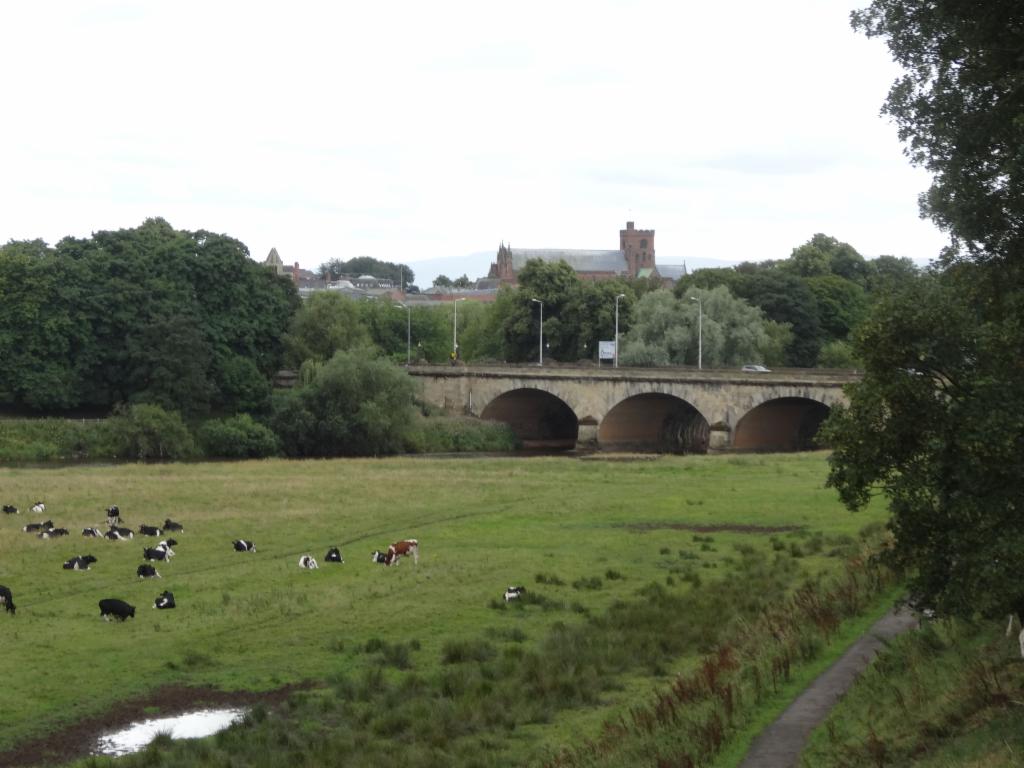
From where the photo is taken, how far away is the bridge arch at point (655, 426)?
93.2m

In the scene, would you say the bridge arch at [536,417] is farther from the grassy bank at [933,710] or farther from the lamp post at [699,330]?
the grassy bank at [933,710]

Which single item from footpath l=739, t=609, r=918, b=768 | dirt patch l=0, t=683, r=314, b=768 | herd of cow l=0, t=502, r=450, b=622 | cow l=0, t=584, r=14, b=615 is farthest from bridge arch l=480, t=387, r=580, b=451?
dirt patch l=0, t=683, r=314, b=768

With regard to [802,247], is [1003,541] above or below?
below

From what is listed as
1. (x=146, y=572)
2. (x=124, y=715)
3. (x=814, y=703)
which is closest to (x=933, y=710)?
(x=814, y=703)

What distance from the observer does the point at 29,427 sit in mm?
82250

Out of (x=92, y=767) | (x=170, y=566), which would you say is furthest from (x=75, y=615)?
(x=92, y=767)

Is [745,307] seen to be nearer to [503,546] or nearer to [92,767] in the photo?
[503,546]

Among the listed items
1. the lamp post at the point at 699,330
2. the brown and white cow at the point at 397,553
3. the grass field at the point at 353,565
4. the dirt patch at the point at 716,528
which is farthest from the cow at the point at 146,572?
the lamp post at the point at 699,330

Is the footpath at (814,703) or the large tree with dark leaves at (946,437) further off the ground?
the large tree with dark leaves at (946,437)

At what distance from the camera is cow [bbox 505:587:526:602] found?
108 ft

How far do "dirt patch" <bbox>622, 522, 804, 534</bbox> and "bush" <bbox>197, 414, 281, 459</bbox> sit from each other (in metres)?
38.4

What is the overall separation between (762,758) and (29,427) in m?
70.5

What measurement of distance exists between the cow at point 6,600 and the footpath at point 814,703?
17196 mm

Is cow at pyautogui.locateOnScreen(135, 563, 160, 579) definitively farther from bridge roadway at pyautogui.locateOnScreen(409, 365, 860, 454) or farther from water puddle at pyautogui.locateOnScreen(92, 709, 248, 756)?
bridge roadway at pyautogui.locateOnScreen(409, 365, 860, 454)
